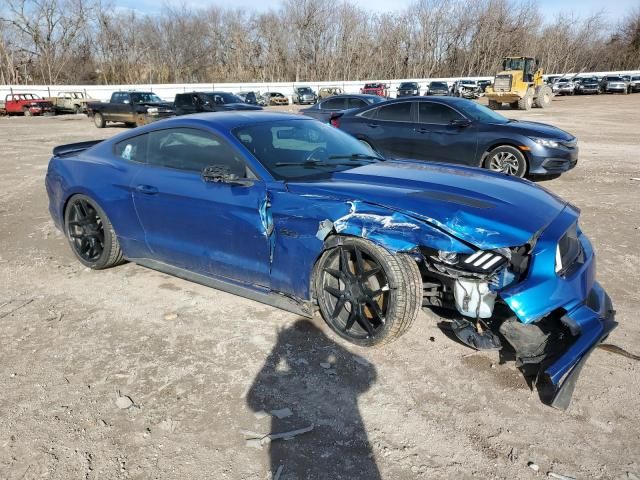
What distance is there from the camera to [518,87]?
2927cm

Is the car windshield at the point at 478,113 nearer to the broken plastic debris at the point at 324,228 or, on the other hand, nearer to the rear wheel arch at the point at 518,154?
the rear wheel arch at the point at 518,154

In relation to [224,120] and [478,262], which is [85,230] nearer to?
[224,120]

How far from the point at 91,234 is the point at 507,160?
672cm

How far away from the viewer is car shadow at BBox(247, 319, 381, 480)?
7.76 feet

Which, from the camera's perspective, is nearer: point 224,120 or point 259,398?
point 259,398

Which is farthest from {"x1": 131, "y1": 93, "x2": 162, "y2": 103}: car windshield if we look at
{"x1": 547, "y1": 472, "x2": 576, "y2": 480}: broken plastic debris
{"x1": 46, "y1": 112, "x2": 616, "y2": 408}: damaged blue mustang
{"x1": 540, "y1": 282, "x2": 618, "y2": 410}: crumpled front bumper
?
{"x1": 547, "y1": 472, "x2": 576, "y2": 480}: broken plastic debris

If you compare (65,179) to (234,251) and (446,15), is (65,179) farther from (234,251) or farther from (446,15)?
(446,15)

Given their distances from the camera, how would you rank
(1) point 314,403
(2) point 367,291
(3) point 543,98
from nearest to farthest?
(1) point 314,403 → (2) point 367,291 → (3) point 543,98

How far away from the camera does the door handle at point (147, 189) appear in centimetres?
404

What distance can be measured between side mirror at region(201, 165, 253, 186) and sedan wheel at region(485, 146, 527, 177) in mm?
6090

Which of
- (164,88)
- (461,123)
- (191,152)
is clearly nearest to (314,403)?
(191,152)

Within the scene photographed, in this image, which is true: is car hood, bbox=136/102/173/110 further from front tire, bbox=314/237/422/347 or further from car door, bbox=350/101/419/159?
front tire, bbox=314/237/422/347

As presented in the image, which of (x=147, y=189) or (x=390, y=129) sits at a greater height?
(x=390, y=129)

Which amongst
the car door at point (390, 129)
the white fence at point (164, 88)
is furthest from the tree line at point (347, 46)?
the car door at point (390, 129)
